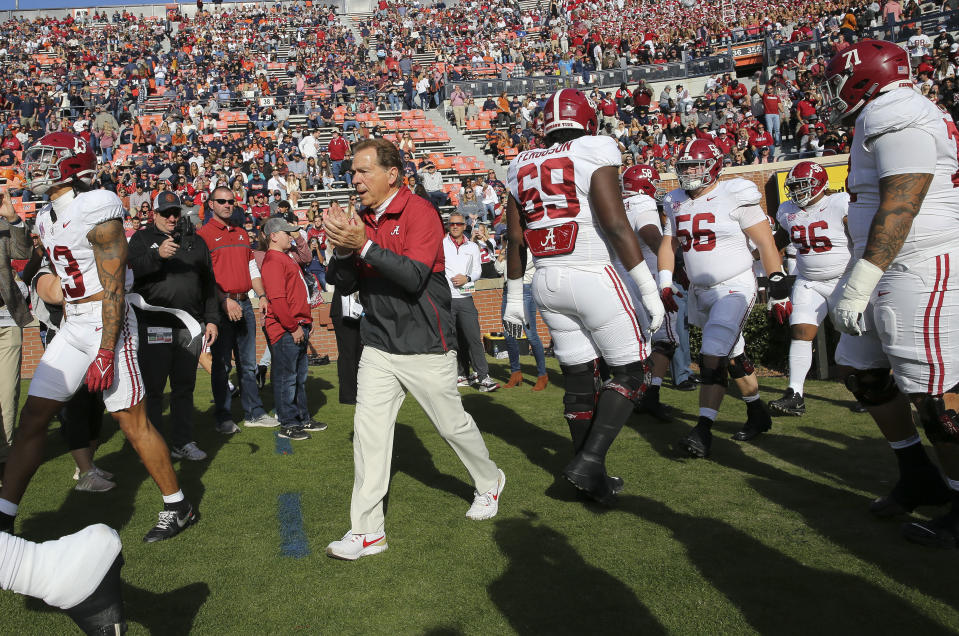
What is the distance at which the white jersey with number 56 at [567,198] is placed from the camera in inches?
174

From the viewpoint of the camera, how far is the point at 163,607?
3.54m

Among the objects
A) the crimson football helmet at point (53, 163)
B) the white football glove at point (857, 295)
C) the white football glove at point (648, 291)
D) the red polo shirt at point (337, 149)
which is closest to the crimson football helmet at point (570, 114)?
the white football glove at point (648, 291)

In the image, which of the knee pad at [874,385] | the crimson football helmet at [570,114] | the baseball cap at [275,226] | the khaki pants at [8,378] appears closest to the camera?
the knee pad at [874,385]

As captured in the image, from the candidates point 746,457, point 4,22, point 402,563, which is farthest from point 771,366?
point 4,22

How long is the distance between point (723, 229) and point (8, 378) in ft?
18.9

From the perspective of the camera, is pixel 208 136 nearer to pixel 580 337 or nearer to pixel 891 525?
pixel 580 337

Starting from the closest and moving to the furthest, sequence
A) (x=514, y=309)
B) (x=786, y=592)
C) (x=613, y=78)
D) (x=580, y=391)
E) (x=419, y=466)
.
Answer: (x=786, y=592)
(x=580, y=391)
(x=514, y=309)
(x=419, y=466)
(x=613, y=78)

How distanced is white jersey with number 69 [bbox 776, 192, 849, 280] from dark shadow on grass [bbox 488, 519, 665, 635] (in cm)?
413

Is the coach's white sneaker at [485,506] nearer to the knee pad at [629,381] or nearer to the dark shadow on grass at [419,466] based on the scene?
the dark shadow on grass at [419,466]

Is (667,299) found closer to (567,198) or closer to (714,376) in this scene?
(714,376)

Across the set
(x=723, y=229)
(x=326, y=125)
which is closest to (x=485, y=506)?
(x=723, y=229)

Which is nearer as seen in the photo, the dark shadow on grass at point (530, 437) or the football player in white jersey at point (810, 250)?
the dark shadow on grass at point (530, 437)

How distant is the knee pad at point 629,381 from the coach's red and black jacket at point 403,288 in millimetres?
1037

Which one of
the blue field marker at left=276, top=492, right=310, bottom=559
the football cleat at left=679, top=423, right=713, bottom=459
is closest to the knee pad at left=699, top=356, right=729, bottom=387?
the football cleat at left=679, top=423, right=713, bottom=459
